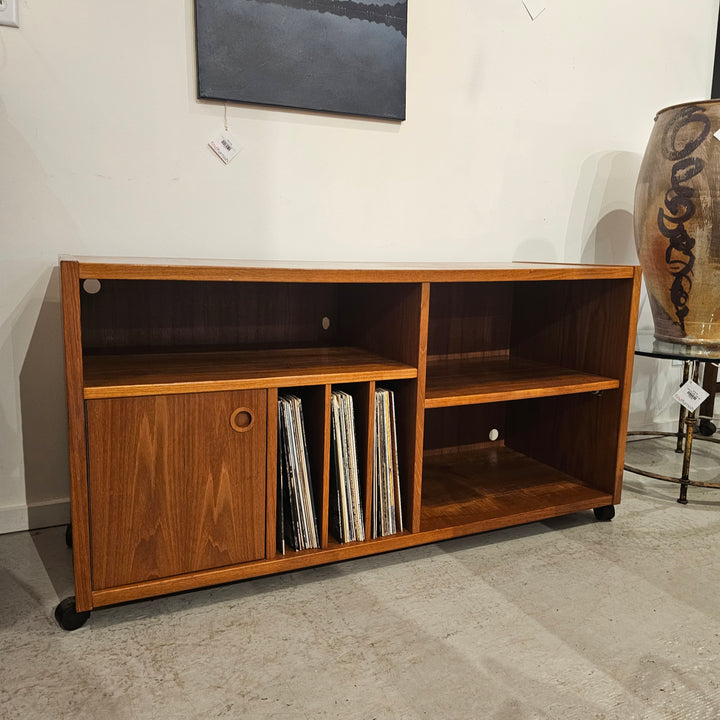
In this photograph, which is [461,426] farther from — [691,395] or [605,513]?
[691,395]

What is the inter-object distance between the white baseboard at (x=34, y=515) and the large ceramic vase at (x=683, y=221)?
1.64 m

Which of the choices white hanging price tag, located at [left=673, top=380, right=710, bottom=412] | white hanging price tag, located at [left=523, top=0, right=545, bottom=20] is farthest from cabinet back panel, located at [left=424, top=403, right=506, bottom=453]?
white hanging price tag, located at [left=523, top=0, right=545, bottom=20]

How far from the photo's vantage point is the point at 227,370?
1.27 metres

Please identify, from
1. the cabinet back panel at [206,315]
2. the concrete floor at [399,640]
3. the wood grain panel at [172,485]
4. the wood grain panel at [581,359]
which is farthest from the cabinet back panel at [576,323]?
the wood grain panel at [172,485]

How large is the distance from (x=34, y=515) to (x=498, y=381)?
114 centimetres

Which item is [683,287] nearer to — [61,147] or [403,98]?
[403,98]

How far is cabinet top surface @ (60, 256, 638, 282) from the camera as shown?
1.06 meters

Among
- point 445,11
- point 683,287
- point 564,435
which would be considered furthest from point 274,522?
point 445,11

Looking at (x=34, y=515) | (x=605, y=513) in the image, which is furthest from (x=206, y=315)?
(x=605, y=513)

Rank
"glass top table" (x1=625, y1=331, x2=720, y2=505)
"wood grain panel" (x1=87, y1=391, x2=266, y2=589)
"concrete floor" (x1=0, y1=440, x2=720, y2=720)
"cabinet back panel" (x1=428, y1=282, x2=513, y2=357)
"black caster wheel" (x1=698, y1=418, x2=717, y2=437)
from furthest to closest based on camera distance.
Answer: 1. "black caster wheel" (x1=698, y1=418, x2=717, y2=437)
2. "cabinet back panel" (x1=428, y1=282, x2=513, y2=357)
3. "glass top table" (x1=625, y1=331, x2=720, y2=505)
4. "wood grain panel" (x1=87, y1=391, x2=266, y2=589)
5. "concrete floor" (x1=0, y1=440, x2=720, y2=720)

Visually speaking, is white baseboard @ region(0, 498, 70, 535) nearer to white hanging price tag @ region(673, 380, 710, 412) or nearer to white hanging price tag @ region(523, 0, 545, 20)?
white hanging price tag @ region(673, 380, 710, 412)

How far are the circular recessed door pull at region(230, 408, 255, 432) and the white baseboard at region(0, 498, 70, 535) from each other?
0.64 m

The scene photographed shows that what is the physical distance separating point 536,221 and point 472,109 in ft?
1.30

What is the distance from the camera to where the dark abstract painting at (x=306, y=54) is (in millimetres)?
1493
